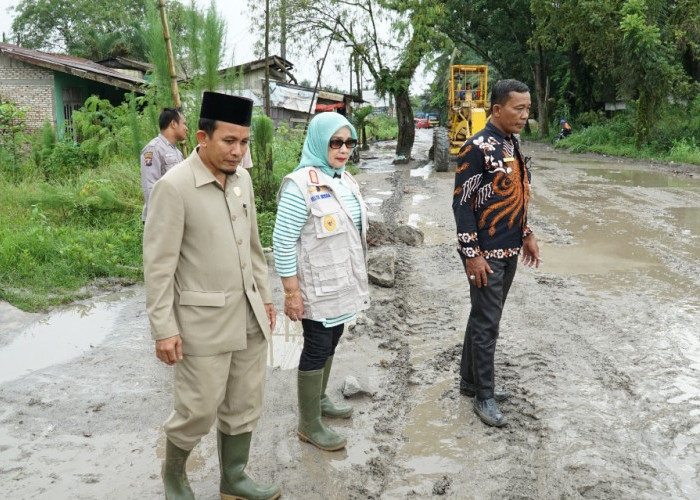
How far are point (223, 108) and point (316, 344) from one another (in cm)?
135

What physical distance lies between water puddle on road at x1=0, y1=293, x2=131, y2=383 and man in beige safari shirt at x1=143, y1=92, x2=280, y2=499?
2480mm

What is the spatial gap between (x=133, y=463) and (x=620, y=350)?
3.56 meters

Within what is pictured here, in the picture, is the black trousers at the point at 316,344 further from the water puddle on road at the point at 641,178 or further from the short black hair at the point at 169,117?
the water puddle on road at the point at 641,178

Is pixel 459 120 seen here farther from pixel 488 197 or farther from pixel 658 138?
pixel 488 197

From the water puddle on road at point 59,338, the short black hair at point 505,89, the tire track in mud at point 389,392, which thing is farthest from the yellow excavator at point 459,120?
the short black hair at point 505,89

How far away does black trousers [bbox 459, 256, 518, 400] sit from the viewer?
3729 mm

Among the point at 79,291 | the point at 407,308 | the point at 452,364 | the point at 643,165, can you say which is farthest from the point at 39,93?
the point at 643,165

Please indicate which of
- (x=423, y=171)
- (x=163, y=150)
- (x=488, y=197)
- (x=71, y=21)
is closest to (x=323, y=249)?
(x=488, y=197)

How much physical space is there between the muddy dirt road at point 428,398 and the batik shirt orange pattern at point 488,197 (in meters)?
1.06

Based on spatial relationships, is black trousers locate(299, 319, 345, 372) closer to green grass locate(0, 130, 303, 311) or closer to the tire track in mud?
the tire track in mud

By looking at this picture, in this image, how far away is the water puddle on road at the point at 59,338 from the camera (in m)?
4.73

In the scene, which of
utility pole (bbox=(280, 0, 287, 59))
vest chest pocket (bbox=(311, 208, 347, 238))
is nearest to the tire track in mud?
vest chest pocket (bbox=(311, 208, 347, 238))

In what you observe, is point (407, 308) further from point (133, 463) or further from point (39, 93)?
point (39, 93)

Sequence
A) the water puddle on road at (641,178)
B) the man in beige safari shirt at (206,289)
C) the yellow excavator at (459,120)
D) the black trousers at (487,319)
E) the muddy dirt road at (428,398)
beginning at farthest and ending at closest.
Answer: the yellow excavator at (459,120) → the water puddle on road at (641,178) → the black trousers at (487,319) → the muddy dirt road at (428,398) → the man in beige safari shirt at (206,289)
